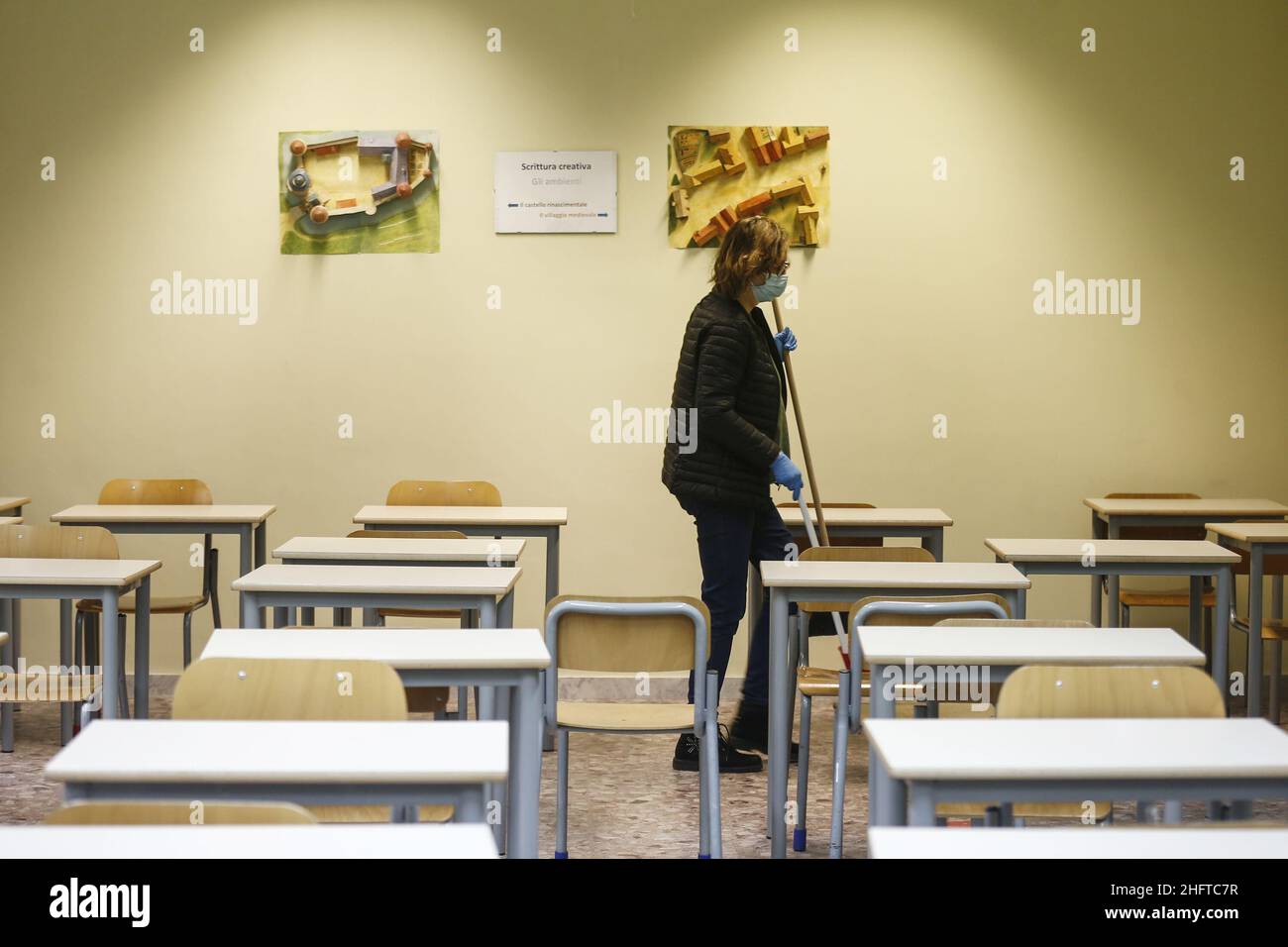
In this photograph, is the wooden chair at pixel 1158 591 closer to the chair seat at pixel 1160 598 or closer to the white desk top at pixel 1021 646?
the chair seat at pixel 1160 598

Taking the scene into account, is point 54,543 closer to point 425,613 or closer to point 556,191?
point 425,613

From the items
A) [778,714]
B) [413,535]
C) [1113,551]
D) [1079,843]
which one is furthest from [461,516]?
[1079,843]

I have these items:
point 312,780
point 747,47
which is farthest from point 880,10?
point 312,780

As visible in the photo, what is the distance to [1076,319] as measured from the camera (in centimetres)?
558

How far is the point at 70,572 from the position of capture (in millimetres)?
3535

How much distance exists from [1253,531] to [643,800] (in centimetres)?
223

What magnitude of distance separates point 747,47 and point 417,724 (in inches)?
161

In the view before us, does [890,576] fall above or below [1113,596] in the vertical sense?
above

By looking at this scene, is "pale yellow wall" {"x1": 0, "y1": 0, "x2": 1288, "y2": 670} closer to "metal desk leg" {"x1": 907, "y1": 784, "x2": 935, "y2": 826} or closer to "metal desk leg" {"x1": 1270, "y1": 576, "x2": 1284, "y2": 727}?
"metal desk leg" {"x1": 1270, "y1": 576, "x2": 1284, "y2": 727}

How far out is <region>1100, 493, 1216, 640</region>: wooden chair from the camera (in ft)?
16.7

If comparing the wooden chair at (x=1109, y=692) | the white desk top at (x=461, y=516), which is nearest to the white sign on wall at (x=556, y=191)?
the white desk top at (x=461, y=516)

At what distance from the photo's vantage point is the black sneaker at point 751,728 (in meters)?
4.30
